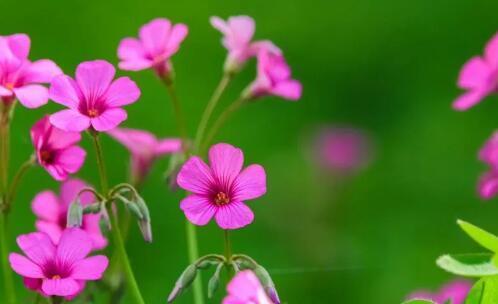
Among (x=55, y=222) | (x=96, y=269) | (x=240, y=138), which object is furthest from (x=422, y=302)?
(x=240, y=138)

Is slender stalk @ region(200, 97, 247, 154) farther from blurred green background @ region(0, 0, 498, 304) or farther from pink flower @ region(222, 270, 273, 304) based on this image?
blurred green background @ region(0, 0, 498, 304)

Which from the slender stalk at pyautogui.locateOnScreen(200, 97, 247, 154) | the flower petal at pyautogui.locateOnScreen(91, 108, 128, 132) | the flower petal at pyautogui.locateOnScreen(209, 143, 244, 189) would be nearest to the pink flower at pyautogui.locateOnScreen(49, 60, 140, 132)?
the flower petal at pyautogui.locateOnScreen(91, 108, 128, 132)

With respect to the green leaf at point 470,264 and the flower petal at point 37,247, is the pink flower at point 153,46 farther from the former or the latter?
the green leaf at point 470,264

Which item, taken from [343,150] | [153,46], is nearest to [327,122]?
[343,150]

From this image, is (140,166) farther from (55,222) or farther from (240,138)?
(240,138)

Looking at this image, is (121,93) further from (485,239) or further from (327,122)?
(327,122)
